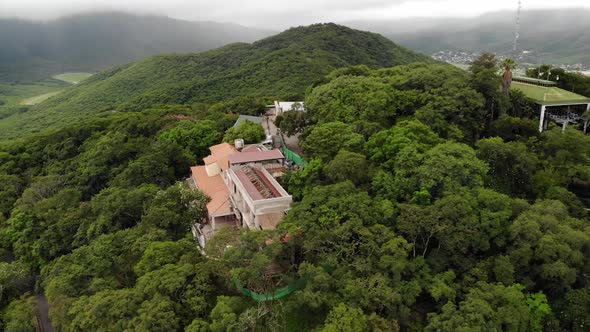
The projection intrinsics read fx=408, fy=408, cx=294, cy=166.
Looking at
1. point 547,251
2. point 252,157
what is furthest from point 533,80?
point 252,157

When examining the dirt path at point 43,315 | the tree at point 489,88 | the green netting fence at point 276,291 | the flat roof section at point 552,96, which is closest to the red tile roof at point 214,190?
the green netting fence at point 276,291

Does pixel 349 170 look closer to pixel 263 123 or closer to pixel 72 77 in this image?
pixel 263 123

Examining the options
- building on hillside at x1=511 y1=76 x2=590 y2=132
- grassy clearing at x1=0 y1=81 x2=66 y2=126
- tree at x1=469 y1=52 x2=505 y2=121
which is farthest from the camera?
grassy clearing at x1=0 y1=81 x2=66 y2=126

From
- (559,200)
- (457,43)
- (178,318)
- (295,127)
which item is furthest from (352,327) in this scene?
(457,43)

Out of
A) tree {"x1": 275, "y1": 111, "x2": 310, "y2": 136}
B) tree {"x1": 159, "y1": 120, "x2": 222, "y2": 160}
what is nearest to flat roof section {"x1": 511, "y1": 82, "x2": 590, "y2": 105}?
tree {"x1": 275, "y1": 111, "x2": 310, "y2": 136}

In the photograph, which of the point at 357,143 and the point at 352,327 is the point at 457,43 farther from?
the point at 352,327

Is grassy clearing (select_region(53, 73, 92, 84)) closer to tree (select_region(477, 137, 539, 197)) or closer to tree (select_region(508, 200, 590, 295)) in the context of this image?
tree (select_region(477, 137, 539, 197))
